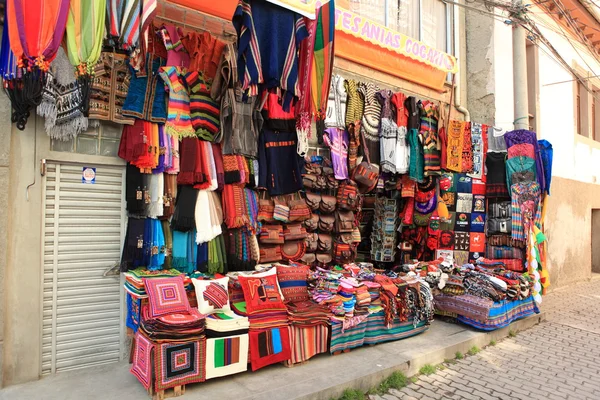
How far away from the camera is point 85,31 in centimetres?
336

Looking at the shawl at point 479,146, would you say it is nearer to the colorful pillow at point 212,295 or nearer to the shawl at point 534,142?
the shawl at point 534,142

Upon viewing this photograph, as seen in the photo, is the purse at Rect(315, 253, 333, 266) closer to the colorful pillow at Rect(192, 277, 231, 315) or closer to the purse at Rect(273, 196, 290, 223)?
the purse at Rect(273, 196, 290, 223)

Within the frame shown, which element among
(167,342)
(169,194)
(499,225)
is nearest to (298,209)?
(169,194)

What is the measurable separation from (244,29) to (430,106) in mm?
3702

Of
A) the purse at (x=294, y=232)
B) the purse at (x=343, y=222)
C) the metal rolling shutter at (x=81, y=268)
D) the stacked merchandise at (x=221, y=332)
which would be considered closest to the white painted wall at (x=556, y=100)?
the purse at (x=343, y=222)

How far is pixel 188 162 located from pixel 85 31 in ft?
5.05

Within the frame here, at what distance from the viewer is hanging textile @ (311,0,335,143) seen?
4598 mm

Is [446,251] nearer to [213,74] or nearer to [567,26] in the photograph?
[213,74]

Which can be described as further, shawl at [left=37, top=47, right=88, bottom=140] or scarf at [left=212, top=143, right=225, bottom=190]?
scarf at [left=212, top=143, right=225, bottom=190]

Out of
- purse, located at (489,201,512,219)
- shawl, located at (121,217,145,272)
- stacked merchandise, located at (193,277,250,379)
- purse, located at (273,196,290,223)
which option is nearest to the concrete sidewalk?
stacked merchandise, located at (193,277,250,379)

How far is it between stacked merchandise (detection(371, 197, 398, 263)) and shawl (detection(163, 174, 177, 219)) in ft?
14.5

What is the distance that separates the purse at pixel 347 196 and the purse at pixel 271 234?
118 cm

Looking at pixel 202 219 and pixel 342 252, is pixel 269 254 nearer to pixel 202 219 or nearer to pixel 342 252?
pixel 202 219

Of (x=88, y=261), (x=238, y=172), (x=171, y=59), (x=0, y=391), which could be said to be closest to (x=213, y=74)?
(x=171, y=59)
